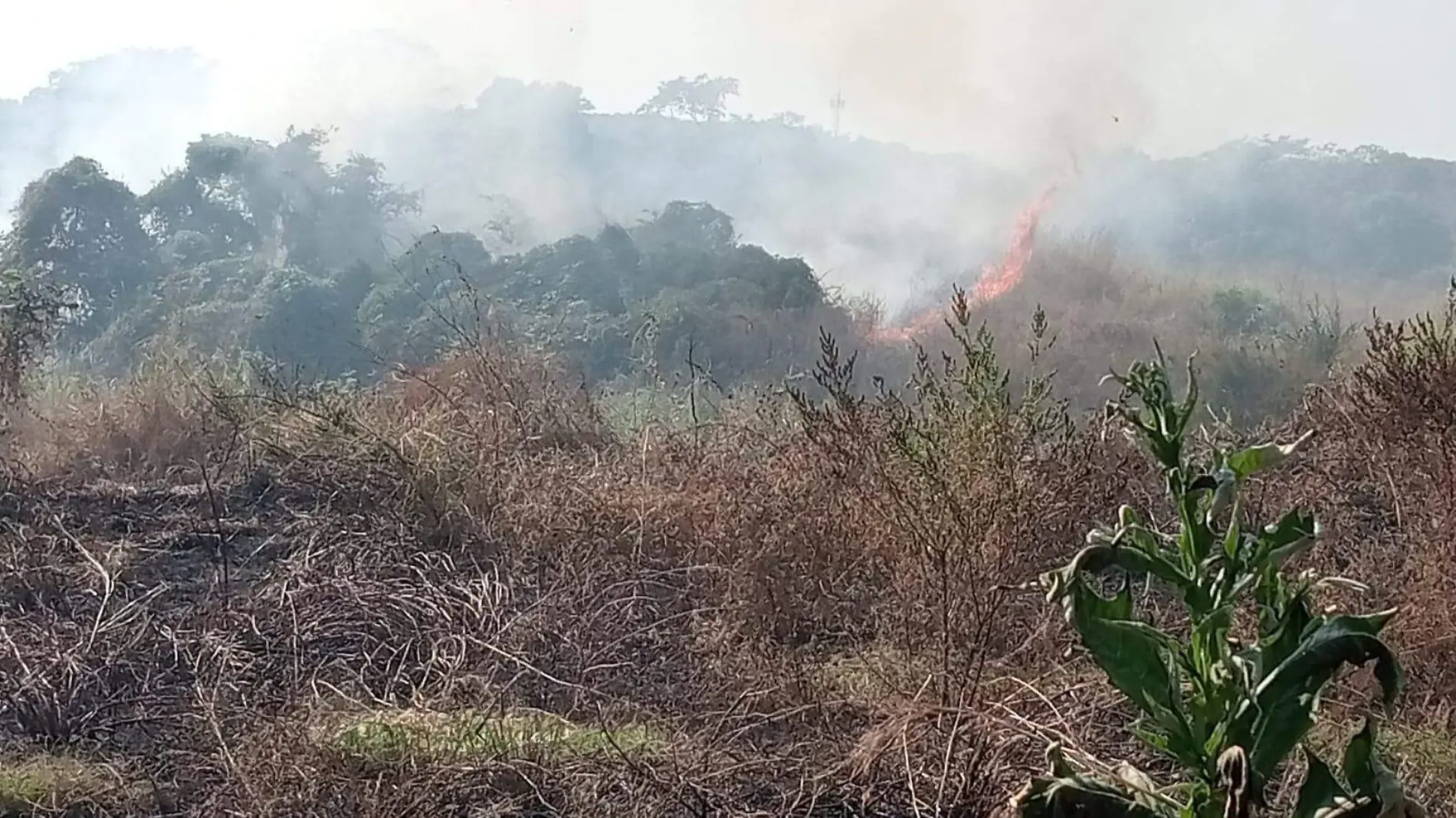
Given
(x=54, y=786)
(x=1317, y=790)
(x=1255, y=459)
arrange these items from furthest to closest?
(x=54, y=786), (x=1317, y=790), (x=1255, y=459)

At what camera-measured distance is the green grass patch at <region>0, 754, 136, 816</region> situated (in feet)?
13.3

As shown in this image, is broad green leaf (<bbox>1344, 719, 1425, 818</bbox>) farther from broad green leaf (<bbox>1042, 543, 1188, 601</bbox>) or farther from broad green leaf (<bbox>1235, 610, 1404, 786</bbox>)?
broad green leaf (<bbox>1042, 543, 1188, 601</bbox>)

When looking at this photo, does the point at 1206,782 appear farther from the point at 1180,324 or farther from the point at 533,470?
the point at 1180,324

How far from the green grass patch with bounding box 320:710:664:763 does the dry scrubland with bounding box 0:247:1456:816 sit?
1cm

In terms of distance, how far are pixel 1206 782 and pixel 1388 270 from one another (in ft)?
63.7

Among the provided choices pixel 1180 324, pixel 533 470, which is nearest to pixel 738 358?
pixel 1180 324

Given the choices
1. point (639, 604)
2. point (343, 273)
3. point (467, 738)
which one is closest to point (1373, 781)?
point (467, 738)

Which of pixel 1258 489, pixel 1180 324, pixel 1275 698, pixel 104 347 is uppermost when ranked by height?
pixel 1275 698

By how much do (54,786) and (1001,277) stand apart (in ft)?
45.5

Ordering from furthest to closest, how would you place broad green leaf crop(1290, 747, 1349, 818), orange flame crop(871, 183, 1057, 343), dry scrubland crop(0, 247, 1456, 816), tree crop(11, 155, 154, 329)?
1. tree crop(11, 155, 154, 329)
2. orange flame crop(871, 183, 1057, 343)
3. dry scrubland crop(0, 247, 1456, 816)
4. broad green leaf crop(1290, 747, 1349, 818)

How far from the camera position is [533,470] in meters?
7.06

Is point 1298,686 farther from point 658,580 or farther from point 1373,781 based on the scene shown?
point 658,580

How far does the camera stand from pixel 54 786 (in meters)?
4.12

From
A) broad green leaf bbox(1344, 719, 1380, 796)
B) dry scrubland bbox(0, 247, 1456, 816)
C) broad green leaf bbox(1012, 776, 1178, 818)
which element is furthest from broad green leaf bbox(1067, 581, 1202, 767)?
dry scrubland bbox(0, 247, 1456, 816)
